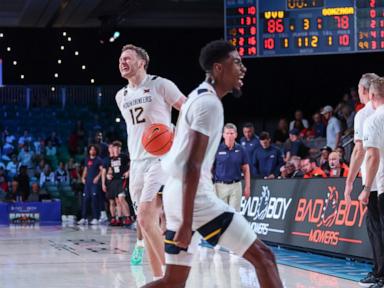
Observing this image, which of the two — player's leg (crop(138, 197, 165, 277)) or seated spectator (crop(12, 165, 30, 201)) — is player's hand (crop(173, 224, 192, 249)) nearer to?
player's leg (crop(138, 197, 165, 277))

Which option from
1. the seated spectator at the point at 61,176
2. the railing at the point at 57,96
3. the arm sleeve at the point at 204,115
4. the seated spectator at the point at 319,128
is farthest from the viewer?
the railing at the point at 57,96

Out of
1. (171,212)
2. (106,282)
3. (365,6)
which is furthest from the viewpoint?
(365,6)

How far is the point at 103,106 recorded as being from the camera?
105 feet

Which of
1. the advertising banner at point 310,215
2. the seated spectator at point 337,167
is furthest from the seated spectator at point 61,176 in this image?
the seated spectator at point 337,167

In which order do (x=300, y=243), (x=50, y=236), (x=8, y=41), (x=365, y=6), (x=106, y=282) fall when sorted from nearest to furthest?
(x=106, y=282) → (x=300, y=243) → (x=50, y=236) → (x=365, y=6) → (x=8, y=41)

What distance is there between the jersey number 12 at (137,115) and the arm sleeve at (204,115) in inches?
120

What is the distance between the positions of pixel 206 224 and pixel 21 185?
2095cm

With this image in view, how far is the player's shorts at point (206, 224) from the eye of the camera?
15.8 feet

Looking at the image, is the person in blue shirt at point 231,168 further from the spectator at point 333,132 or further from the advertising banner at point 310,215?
the spectator at point 333,132

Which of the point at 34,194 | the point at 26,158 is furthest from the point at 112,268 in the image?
the point at 26,158

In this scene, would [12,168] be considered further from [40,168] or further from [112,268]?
[112,268]

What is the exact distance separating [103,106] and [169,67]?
9.89 feet

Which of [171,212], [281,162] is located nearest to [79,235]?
[281,162]

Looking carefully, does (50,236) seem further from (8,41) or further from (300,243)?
(8,41)
